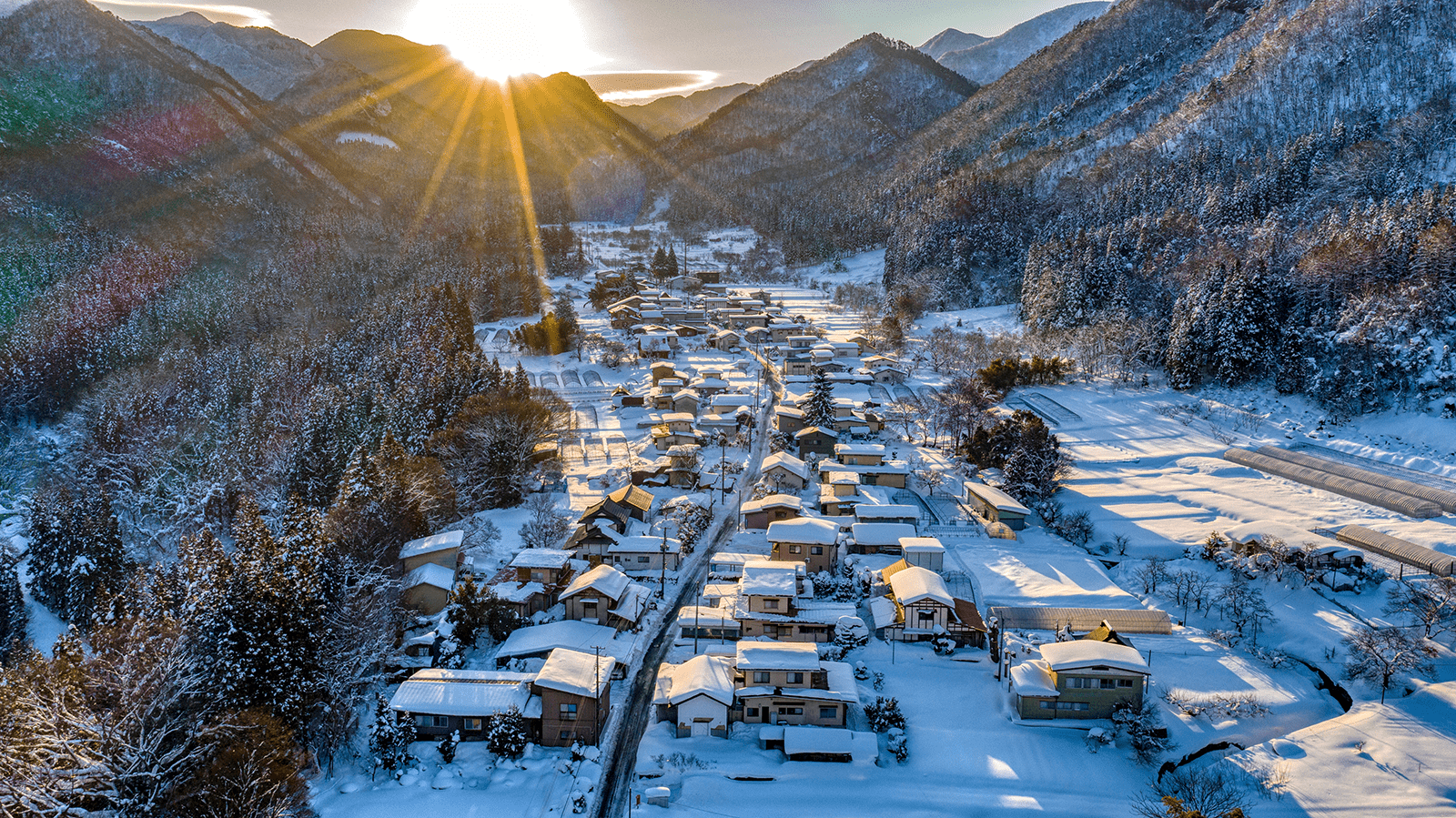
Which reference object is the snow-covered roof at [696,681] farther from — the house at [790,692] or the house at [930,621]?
the house at [930,621]

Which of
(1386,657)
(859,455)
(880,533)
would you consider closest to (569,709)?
(880,533)

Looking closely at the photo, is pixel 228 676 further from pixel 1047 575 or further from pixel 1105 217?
pixel 1105 217

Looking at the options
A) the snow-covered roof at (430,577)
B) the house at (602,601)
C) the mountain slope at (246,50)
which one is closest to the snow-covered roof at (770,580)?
the house at (602,601)

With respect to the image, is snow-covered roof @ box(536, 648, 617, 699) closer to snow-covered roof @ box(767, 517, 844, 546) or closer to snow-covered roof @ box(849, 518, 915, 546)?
snow-covered roof @ box(767, 517, 844, 546)

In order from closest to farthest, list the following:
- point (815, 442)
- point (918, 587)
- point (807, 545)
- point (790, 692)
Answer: point (790, 692) < point (918, 587) < point (807, 545) < point (815, 442)

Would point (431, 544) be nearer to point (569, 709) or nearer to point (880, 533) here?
point (569, 709)

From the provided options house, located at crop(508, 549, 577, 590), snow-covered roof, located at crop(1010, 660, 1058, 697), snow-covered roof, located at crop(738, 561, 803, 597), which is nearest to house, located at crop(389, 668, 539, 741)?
house, located at crop(508, 549, 577, 590)
